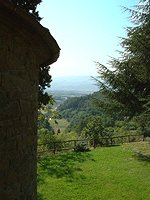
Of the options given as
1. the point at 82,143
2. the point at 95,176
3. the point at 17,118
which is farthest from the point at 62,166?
the point at 17,118

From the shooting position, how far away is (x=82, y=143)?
24.1 m

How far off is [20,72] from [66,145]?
21.0 metres

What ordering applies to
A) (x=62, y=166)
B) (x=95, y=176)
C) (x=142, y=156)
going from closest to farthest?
1. (x=95, y=176)
2. (x=62, y=166)
3. (x=142, y=156)

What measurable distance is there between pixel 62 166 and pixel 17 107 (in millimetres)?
12629

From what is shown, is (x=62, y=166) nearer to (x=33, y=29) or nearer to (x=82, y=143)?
(x=82, y=143)

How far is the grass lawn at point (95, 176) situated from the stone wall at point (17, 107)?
7.21 m

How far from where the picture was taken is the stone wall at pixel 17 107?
4328mm

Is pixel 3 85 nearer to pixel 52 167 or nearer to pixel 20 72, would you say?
pixel 20 72

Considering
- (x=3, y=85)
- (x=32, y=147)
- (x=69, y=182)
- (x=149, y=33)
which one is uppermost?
(x=149, y=33)

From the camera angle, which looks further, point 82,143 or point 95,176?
point 82,143

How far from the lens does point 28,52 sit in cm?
505

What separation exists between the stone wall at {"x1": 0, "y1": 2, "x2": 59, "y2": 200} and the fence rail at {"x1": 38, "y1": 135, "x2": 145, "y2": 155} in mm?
16484

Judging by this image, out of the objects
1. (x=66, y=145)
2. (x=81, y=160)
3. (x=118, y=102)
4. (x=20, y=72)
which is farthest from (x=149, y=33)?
(x=20, y=72)

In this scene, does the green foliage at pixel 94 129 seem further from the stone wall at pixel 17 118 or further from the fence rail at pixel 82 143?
the stone wall at pixel 17 118
